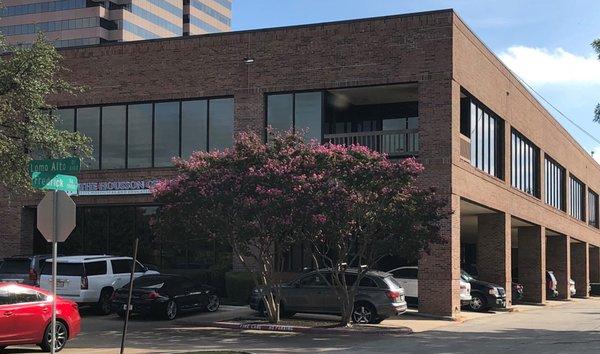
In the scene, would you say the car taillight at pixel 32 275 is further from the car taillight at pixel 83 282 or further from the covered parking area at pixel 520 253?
the covered parking area at pixel 520 253

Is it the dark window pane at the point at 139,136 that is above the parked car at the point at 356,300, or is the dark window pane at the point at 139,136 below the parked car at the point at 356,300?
above

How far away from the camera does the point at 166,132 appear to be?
2870 centimetres

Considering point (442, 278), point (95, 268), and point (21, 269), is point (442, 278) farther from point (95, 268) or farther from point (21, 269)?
point (21, 269)

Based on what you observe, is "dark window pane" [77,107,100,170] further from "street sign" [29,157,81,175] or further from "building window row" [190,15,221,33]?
"building window row" [190,15,221,33]

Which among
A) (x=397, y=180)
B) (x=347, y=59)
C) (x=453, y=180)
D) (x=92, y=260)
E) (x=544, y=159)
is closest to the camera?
(x=397, y=180)

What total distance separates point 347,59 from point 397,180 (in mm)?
8235

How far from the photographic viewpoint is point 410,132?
83.3 ft

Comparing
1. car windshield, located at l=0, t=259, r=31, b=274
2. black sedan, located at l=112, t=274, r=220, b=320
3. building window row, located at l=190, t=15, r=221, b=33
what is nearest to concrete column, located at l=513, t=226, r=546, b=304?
black sedan, located at l=112, t=274, r=220, b=320

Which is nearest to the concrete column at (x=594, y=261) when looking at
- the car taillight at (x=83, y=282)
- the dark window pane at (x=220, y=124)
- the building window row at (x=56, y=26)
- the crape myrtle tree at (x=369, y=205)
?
the dark window pane at (x=220, y=124)

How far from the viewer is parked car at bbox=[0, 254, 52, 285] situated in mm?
22906

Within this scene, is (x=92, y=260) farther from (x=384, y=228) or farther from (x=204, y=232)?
(x=384, y=228)

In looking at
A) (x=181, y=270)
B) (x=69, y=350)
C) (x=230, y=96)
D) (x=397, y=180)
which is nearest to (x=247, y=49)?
(x=230, y=96)

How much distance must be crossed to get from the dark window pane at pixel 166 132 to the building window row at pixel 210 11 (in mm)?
105258

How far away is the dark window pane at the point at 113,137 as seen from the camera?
1153 inches
